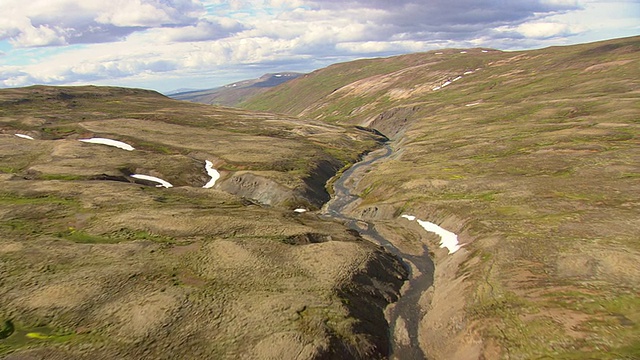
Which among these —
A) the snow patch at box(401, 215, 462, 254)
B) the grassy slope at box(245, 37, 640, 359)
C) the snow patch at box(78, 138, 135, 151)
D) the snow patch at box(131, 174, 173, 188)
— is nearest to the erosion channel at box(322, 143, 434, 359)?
the snow patch at box(401, 215, 462, 254)

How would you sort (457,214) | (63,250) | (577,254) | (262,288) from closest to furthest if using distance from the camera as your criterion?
(262,288) < (577,254) < (63,250) < (457,214)

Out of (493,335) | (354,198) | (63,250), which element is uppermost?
(63,250)

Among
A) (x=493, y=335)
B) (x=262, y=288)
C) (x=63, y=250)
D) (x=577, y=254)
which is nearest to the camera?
(x=493, y=335)

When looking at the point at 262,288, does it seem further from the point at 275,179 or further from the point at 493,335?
the point at 275,179

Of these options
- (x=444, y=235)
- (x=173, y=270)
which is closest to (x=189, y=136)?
(x=173, y=270)

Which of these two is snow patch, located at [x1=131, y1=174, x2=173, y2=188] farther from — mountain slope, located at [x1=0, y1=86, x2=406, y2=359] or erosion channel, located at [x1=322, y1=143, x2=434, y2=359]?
erosion channel, located at [x1=322, y1=143, x2=434, y2=359]

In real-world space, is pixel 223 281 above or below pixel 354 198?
above

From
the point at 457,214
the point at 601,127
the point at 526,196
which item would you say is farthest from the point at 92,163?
the point at 601,127

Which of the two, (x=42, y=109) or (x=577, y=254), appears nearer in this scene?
(x=577, y=254)
